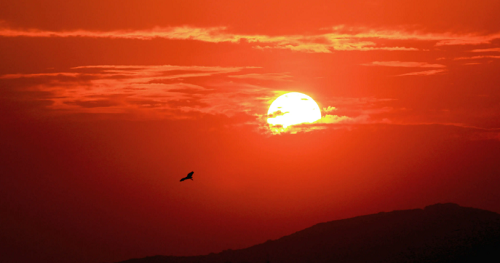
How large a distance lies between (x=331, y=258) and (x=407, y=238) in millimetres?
16162

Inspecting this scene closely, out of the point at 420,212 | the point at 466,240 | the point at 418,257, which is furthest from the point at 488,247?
the point at 420,212

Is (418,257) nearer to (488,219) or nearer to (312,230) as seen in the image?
(488,219)

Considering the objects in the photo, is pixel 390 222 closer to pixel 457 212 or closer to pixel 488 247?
pixel 457 212

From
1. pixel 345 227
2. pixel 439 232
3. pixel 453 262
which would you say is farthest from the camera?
pixel 345 227

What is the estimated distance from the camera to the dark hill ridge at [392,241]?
109 metres

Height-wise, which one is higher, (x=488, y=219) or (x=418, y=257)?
(x=488, y=219)

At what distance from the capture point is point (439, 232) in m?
117

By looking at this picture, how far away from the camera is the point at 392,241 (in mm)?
119062

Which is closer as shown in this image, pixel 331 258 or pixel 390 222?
pixel 331 258

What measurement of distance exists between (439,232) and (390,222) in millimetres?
14125

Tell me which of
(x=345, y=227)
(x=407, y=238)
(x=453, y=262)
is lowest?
(x=453, y=262)

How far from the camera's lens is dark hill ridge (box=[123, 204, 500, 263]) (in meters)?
109

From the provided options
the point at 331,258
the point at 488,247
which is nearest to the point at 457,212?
the point at 488,247

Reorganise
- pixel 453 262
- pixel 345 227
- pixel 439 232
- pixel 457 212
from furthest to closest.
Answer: pixel 345 227, pixel 457 212, pixel 439 232, pixel 453 262
